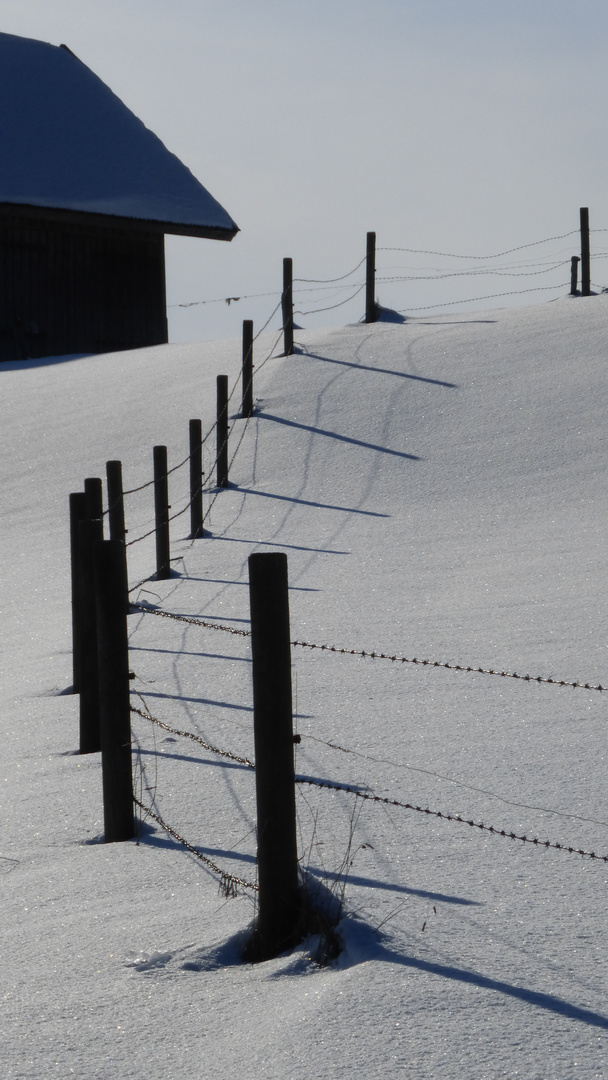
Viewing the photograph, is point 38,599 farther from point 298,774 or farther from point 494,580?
point 298,774

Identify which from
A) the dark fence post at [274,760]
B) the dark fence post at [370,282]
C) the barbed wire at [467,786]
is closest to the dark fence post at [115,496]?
the barbed wire at [467,786]

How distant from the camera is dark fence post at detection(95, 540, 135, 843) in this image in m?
3.91

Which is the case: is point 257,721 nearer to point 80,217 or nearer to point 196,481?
point 196,481

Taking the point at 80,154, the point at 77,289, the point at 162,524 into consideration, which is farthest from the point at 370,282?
the point at 80,154

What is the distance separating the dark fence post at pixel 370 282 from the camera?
16.6 meters

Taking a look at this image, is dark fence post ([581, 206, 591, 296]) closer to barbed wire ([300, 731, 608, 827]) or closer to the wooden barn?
the wooden barn

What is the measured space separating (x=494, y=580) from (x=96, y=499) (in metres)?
3.15

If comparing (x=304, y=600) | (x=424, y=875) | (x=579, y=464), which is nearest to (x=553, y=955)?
(x=424, y=875)

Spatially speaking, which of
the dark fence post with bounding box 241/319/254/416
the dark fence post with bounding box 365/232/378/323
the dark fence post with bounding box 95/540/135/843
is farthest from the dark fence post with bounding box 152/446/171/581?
the dark fence post with bounding box 365/232/378/323

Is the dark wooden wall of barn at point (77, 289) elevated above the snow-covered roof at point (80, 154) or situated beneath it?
situated beneath

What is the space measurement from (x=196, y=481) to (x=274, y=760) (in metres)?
7.78

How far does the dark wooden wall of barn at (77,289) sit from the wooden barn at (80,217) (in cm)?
2

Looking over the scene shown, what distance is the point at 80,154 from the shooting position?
24.3 meters

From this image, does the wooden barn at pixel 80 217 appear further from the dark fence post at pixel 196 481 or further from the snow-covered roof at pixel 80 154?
the dark fence post at pixel 196 481
